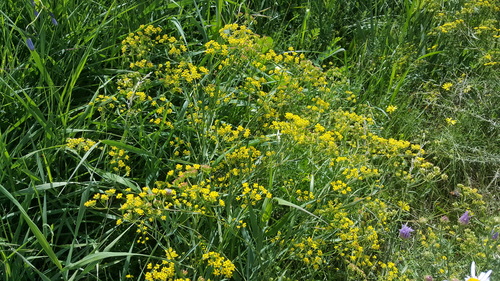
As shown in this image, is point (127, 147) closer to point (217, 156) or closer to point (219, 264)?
point (217, 156)

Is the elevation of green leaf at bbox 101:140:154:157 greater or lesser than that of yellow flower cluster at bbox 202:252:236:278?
greater

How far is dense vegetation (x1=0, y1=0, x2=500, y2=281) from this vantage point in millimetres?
2189

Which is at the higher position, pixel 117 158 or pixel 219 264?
pixel 117 158

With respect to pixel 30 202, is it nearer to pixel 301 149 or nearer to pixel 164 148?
pixel 164 148

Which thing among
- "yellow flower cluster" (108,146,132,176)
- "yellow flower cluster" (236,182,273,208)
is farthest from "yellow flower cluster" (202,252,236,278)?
"yellow flower cluster" (108,146,132,176)

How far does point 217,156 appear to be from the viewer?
2596 mm

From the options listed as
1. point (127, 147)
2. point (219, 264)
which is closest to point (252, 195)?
point (219, 264)

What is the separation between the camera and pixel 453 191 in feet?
10.4

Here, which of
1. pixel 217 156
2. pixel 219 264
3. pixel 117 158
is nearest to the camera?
pixel 219 264

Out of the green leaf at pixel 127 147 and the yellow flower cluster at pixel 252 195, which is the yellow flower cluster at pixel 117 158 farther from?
the yellow flower cluster at pixel 252 195

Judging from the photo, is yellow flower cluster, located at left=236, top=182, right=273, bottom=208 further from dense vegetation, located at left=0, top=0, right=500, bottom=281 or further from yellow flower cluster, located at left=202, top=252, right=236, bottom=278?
yellow flower cluster, located at left=202, top=252, right=236, bottom=278

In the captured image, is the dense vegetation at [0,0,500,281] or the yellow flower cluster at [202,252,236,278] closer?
the yellow flower cluster at [202,252,236,278]

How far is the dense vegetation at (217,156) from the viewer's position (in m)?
2.19

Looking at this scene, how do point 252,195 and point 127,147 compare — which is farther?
point 127,147
